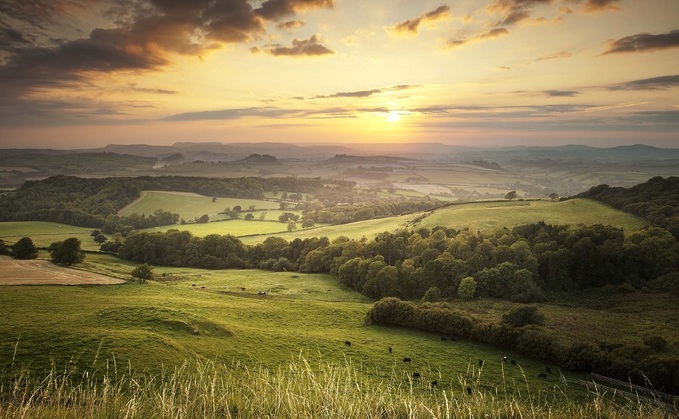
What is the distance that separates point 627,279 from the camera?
7275 centimetres

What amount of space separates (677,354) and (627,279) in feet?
116

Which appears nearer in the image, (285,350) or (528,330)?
(285,350)

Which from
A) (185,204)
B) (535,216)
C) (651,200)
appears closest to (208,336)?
(535,216)

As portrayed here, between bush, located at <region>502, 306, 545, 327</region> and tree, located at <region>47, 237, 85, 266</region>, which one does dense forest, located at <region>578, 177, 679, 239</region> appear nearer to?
bush, located at <region>502, 306, 545, 327</region>

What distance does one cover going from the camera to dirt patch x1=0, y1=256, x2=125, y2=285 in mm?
57719

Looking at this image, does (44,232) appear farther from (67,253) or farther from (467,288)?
(467,288)

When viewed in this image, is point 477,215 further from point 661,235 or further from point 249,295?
point 249,295

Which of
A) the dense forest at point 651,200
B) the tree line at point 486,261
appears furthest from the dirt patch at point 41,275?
the dense forest at point 651,200

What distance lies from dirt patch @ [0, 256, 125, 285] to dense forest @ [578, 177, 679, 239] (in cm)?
11701

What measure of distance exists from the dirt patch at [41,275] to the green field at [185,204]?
280 ft

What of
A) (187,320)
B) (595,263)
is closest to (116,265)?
(187,320)

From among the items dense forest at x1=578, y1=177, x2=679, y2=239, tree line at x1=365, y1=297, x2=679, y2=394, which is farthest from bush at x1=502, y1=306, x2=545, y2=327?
dense forest at x1=578, y1=177, x2=679, y2=239

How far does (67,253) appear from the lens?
72438 millimetres

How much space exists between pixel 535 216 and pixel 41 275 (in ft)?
378
